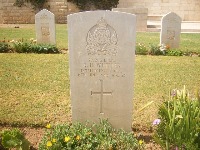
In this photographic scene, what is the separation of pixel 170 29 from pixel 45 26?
179 inches

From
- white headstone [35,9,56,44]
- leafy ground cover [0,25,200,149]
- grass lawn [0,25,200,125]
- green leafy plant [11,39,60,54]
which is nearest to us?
leafy ground cover [0,25,200,149]

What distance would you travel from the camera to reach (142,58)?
8820 millimetres

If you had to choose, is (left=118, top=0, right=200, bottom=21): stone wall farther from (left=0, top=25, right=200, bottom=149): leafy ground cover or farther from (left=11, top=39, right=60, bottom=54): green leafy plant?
(left=0, top=25, right=200, bottom=149): leafy ground cover

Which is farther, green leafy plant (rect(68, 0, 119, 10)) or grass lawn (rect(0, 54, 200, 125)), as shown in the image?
green leafy plant (rect(68, 0, 119, 10))

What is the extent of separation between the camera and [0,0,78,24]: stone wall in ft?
60.6

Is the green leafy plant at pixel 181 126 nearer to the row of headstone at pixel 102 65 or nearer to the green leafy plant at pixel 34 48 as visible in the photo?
the row of headstone at pixel 102 65

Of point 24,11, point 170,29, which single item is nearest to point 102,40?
point 170,29

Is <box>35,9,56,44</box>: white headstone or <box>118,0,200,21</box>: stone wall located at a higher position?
<box>118,0,200,21</box>: stone wall

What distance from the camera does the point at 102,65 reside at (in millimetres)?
3631

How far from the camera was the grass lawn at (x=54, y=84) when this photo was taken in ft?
15.0

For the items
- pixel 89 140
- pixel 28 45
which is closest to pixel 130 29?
pixel 89 140

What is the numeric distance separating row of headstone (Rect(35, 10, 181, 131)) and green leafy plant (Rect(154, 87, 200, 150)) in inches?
25.6

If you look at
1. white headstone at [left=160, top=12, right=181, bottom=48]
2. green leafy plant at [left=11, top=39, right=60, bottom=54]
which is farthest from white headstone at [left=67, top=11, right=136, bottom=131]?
white headstone at [left=160, top=12, right=181, bottom=48]

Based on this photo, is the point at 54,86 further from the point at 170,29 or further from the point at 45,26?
the point at 170,29
